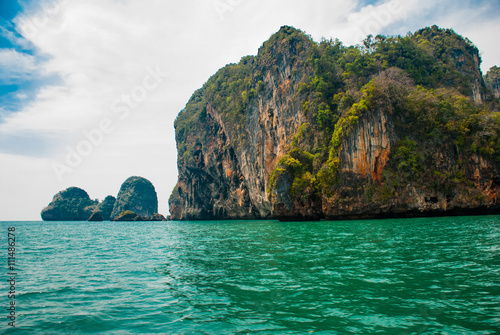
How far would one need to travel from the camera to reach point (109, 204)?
13850 cm

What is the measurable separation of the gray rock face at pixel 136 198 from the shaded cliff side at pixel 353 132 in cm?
6580

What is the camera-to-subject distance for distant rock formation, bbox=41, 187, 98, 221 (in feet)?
416

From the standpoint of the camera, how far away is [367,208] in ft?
129

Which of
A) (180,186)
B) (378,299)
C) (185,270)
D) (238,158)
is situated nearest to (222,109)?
(238,158)

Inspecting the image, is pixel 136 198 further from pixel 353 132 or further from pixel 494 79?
pixel 494 79

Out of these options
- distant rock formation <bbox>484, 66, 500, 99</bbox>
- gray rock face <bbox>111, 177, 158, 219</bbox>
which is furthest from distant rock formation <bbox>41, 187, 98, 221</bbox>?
distant rock formation <bbox>484, 66, 500, 99</bbox>

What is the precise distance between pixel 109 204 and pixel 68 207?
16.4m

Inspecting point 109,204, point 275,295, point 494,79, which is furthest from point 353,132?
point 109,204

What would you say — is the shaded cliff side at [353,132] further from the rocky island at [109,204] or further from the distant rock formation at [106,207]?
the distant rock formation at [106,207]

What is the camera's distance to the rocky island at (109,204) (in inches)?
5000

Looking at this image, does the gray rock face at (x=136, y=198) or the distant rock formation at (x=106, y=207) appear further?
the distant rock formation at (x=106, y=207)

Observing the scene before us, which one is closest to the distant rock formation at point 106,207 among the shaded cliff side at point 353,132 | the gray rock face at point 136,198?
the gray rock face at point 136,198

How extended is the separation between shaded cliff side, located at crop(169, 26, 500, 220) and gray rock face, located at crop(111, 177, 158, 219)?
65.8 metres

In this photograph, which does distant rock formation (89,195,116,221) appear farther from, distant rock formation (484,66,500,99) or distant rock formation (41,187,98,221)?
distant rock formation (484,66,500,99)
